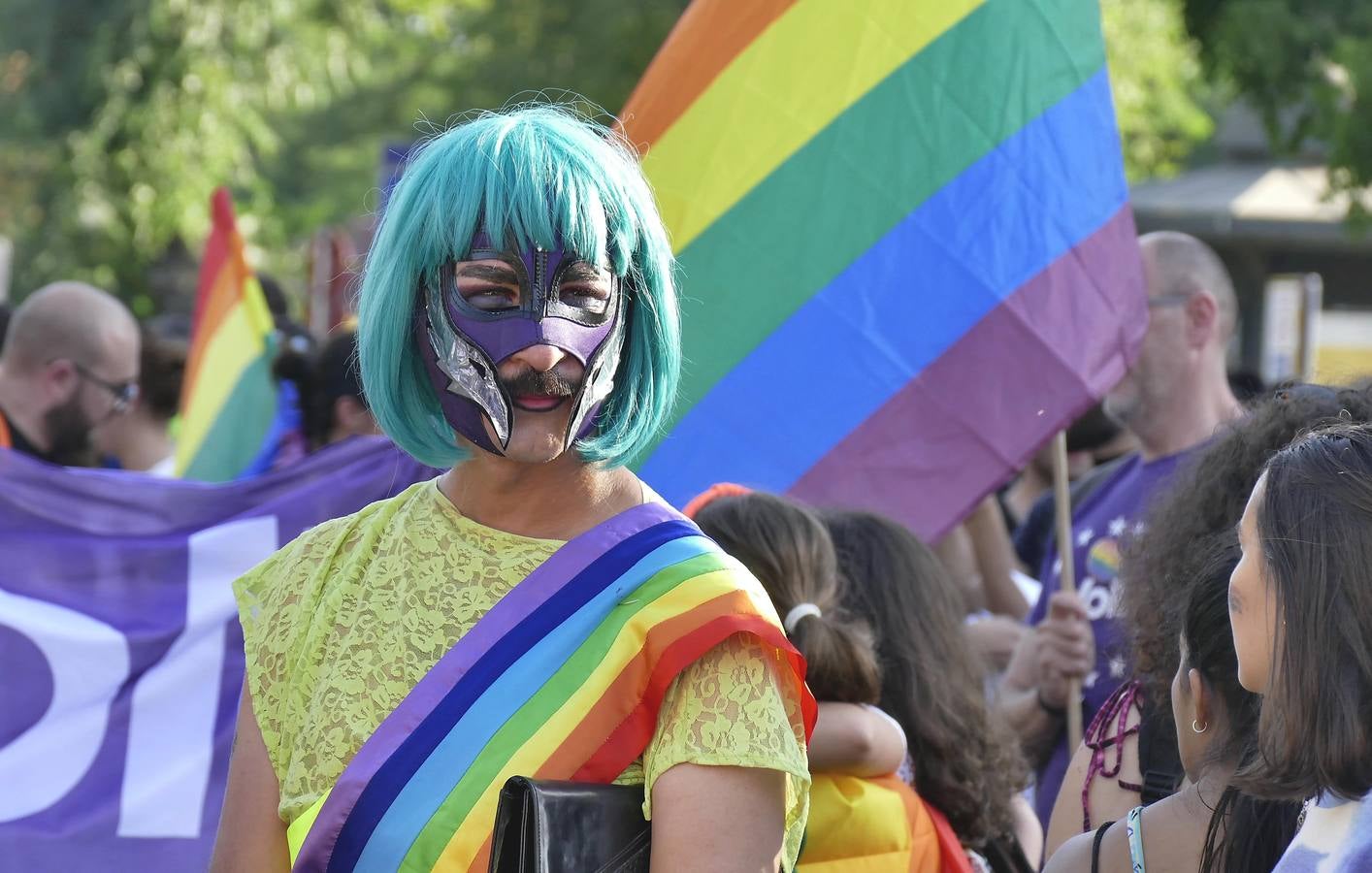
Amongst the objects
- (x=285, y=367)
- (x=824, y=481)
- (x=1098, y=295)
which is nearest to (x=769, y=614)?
(x=824, y=481)

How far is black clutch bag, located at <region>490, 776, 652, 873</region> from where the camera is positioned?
6.00ft

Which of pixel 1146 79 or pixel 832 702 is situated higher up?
pixel 832 702

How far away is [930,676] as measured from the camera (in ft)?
11.0

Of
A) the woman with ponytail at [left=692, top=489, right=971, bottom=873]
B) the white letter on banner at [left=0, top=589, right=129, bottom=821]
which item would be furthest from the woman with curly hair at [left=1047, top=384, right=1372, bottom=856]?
the white letter on banner at [left=0, top=589, right=129, bottom=821]

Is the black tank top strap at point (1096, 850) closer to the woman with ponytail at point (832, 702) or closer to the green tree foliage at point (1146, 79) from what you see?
the woman with ponytail at point (832, 702)

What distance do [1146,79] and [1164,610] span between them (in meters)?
16.9

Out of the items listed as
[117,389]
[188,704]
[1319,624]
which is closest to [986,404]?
[1319,624]

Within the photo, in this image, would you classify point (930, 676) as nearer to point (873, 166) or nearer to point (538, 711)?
point (873, 166)

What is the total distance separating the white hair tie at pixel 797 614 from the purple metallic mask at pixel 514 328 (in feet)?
3.09

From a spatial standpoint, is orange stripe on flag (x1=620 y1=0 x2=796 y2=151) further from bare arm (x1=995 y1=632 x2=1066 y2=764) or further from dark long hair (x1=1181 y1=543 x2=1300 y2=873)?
dark long hair (x1=1181 y1=543 x2=1300 y2=873)

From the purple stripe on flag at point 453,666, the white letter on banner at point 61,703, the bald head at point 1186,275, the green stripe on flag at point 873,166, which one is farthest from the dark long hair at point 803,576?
the bald head at point 1186,275

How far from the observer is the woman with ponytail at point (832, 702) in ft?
9.66

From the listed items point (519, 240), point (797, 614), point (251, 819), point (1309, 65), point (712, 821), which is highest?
point (519, 240)

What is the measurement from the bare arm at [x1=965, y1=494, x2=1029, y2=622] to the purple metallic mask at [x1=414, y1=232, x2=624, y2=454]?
3.67 metres
